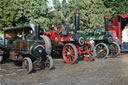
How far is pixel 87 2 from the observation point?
2520cm

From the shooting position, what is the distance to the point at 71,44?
10016 millimetres

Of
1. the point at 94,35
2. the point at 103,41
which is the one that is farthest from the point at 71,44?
the point at 103,41

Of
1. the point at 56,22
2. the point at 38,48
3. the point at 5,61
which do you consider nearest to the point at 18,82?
the point at 38,48

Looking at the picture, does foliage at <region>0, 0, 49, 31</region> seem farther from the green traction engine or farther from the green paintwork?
the green paintwork

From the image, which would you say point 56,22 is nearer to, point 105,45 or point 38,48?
point 105,45

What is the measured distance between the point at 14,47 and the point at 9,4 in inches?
535

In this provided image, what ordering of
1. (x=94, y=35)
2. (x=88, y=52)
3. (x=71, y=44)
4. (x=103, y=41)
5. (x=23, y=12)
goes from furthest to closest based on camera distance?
(x=23, y=12), (x=103, y=41), (x=94, y=35), (x=88, y=52), (x=71, y=44)

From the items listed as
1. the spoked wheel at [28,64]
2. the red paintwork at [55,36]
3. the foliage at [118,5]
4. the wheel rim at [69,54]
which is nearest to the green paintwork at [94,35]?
the red paintwork at [55,36]

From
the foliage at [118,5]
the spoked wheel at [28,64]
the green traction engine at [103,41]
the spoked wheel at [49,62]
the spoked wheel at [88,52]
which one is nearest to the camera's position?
the spoked wheel at [28,64]

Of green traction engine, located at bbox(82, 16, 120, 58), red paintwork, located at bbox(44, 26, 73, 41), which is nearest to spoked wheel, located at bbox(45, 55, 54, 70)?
red paintwork, located at bbox(44, 26, 73, 41)

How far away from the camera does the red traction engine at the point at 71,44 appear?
10.1 metres

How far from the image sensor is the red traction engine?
10.1 meters

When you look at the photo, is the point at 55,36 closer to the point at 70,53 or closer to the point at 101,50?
the point at 70,53

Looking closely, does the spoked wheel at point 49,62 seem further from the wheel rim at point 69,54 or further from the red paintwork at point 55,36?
the red paintwork at point 55,36
